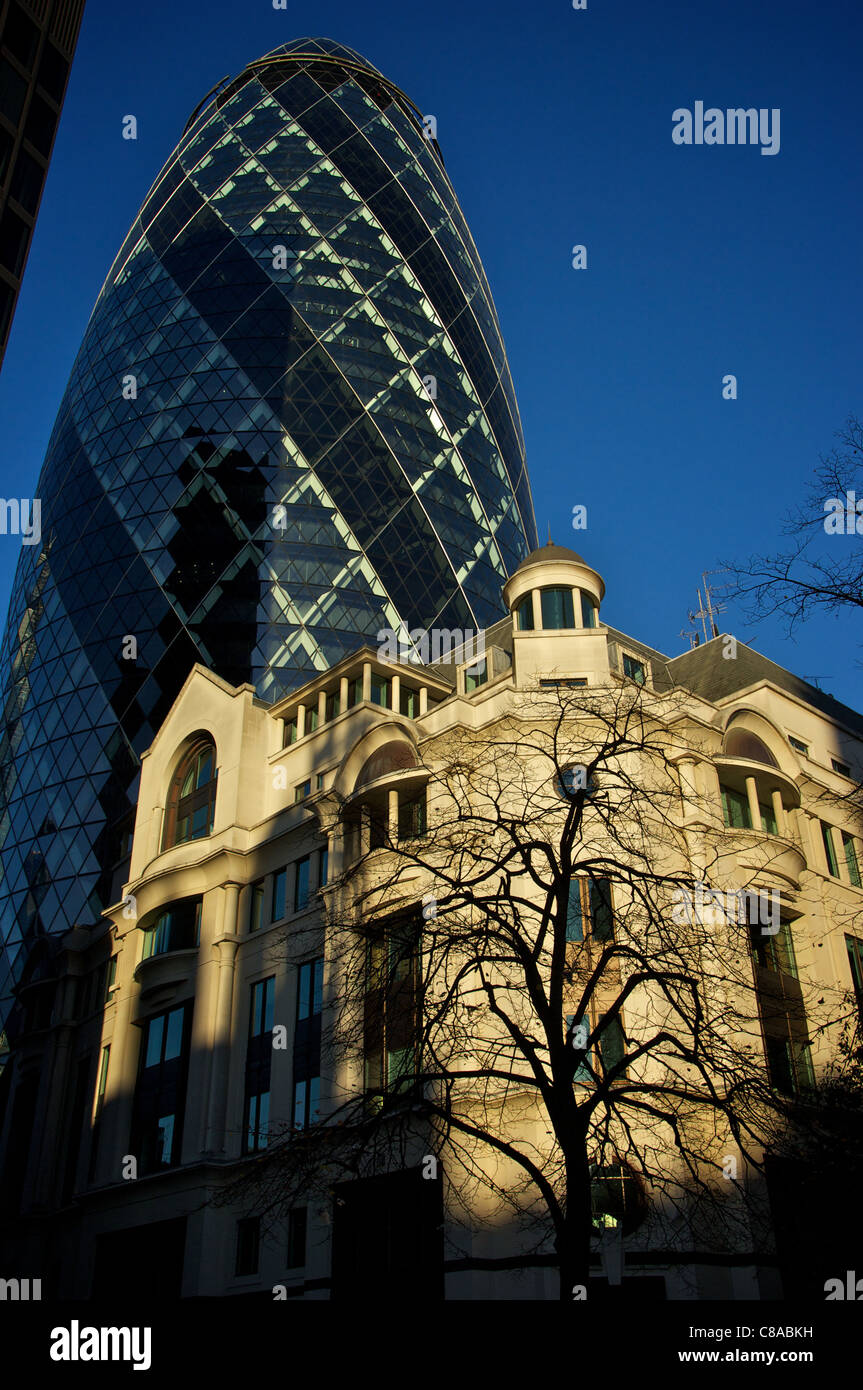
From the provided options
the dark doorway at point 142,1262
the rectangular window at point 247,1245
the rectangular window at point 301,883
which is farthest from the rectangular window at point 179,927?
the rectangular window at point 247,1245

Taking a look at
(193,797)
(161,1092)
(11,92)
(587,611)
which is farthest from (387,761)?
(11,92)

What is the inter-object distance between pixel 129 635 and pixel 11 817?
12388mm

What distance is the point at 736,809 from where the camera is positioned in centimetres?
2928

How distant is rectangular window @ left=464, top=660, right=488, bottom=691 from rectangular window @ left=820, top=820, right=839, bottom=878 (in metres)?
10.2

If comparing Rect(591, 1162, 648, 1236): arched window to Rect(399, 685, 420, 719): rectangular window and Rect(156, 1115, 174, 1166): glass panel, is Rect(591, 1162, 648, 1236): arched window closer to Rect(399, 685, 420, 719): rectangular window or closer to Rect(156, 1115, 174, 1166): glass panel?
Rect(156, 1115, 174, 1166): glass panel

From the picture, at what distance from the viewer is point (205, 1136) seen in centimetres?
3173

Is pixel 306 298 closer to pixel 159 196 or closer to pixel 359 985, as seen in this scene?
pixel 159 196

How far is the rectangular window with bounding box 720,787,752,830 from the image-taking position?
28953 millimetres

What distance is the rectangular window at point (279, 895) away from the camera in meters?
33.2

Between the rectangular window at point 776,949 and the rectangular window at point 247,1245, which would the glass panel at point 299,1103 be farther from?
the rectangular window at point 776,949

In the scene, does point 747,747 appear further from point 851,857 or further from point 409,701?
point 409,701

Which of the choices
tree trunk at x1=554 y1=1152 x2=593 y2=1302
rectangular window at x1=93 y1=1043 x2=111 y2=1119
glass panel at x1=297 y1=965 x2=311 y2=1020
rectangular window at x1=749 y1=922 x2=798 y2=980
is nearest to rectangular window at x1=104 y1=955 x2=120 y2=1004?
rectangular window at x1=93 y1=1043 x2=111 y2=1119

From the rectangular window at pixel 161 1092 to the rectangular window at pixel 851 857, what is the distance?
19465mm

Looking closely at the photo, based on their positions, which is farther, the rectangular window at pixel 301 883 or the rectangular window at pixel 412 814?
the rectangular window at pixel 301 883
